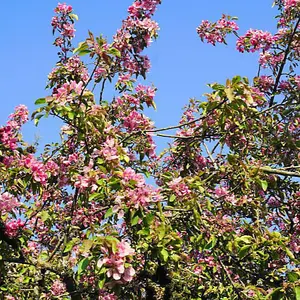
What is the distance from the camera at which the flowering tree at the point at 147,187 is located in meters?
3.10

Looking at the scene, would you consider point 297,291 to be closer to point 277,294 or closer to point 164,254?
point 277,294

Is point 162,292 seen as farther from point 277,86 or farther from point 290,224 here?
point 277,86

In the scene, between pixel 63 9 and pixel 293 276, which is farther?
pixel 63 9

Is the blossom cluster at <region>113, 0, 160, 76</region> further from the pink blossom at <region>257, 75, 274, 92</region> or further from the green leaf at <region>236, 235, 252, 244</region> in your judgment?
the green leaf at <region>236, 235, 252, 244</region>

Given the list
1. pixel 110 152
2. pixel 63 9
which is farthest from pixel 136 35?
pixel 110 152

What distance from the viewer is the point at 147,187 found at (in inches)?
112

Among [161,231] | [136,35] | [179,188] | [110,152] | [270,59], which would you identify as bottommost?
[161,231]

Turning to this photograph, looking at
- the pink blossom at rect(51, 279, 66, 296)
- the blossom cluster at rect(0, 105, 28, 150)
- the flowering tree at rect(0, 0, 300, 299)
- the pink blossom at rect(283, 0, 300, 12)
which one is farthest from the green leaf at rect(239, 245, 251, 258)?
the pink blossom at rect(283, 0, 300, 12)

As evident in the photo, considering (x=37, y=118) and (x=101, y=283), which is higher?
(x=37, y=118)

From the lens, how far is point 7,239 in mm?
3598

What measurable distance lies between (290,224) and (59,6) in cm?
333

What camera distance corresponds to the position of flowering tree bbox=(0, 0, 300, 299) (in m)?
3.10

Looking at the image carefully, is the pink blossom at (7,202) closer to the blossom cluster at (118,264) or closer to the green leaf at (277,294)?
the blossom cluster at (118,264)

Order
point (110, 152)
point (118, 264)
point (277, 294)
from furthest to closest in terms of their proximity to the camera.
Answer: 1. point (110, 152)
2. point (277, 294)
3. point (118, 264)
